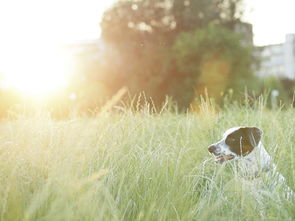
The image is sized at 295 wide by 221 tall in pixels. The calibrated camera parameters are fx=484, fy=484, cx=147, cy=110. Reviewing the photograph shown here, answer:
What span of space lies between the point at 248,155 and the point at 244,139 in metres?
0.15

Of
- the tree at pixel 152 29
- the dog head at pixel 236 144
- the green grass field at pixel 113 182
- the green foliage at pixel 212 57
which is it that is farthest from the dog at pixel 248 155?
the tree at pixel 152 29

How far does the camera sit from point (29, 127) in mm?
3861

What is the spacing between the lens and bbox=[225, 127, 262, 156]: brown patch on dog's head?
3600mm

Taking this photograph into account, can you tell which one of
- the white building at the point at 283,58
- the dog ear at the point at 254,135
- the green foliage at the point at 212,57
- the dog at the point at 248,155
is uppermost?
the dog ear at the point at 254,135

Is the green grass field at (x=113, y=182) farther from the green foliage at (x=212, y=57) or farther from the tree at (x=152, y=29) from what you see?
the tree at (x=152, y=29)

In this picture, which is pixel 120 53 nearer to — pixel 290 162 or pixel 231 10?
pixel 231 10

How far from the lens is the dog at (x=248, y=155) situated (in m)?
3.12

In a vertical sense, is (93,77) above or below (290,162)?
below

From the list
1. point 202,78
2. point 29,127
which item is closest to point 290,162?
point 29,127

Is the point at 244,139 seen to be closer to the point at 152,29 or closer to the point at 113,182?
the point at 113,182

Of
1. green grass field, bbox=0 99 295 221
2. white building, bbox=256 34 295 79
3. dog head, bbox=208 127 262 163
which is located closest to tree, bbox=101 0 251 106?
dog head, bbox=208 127 262 163

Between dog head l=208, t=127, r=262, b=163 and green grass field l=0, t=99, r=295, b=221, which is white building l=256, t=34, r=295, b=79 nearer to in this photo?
dog head l=208, t=127, r=262, b=163

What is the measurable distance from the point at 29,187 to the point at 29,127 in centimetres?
113

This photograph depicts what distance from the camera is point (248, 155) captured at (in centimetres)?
358
